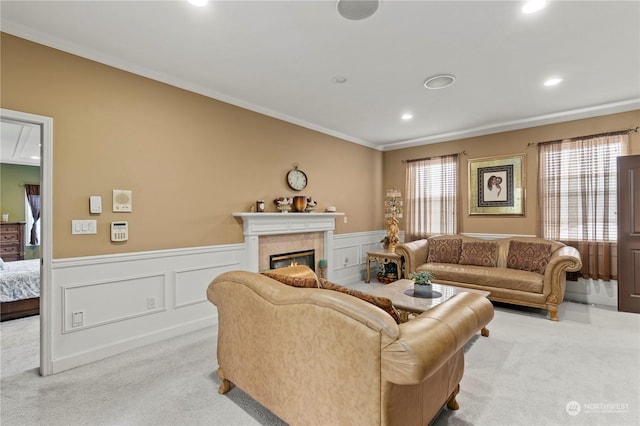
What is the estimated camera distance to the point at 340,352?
1.36m

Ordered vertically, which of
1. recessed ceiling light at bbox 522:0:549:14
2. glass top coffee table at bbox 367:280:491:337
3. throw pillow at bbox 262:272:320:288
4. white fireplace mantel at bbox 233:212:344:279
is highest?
recessed ceiling light at bbox 522:0:549:14

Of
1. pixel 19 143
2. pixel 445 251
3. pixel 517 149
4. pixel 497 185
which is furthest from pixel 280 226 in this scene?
pixel 19 143

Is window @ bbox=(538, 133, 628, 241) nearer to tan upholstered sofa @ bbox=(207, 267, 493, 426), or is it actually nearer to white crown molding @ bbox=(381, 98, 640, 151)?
white crown molding @ bbox=(381, 98, 640, 151)

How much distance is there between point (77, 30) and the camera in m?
2.34

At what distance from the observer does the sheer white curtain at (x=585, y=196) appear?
396 centimetres

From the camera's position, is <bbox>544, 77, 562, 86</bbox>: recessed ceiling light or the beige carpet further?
<bbox>544, 77, 562, 86</bbox>: recessed ceiling light

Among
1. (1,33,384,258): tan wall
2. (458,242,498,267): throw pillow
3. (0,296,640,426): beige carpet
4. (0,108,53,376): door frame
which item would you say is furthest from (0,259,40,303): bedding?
(458,242,498,267): throw pillow

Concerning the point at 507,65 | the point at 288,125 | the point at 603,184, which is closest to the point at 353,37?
the point at 507,65

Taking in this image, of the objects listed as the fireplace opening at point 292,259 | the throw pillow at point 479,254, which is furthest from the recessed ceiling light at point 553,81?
the fireplace opening at point 292,259

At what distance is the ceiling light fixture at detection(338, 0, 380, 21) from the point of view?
6.47ft

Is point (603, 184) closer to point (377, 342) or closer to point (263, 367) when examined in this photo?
point (377, 342)

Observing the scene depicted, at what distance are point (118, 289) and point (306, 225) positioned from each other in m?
2.49

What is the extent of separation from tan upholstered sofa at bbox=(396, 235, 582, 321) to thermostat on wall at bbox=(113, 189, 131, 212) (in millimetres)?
3827

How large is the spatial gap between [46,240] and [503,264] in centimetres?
546
